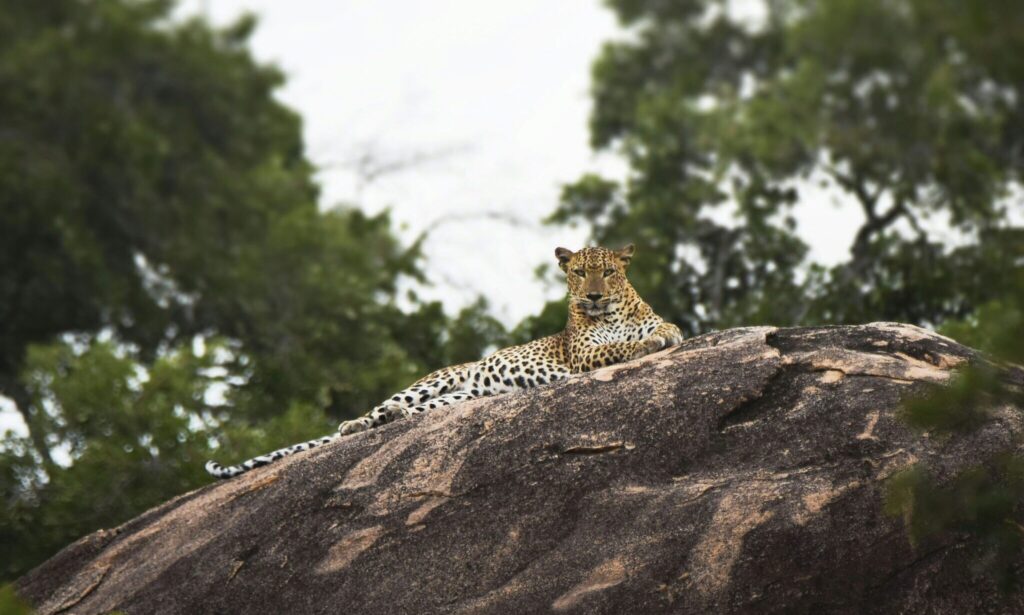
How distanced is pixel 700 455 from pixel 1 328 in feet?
89.9

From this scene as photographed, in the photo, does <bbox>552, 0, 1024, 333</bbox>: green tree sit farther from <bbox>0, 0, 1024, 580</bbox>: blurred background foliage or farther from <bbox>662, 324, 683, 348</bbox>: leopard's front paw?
<bbox>662, 324, 683, 348</bbox>: leopard's front paw

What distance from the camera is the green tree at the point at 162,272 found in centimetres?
1989

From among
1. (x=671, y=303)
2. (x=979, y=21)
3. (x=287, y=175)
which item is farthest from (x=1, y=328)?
(x=979, y=21)

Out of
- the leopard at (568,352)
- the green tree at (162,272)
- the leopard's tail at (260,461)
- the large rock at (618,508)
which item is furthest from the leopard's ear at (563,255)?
the green tree at (162,272)

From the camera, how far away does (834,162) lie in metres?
32.9

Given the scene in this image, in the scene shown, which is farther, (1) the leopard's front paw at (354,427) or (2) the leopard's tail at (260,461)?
(1) the leopard's front paw at (354,427)

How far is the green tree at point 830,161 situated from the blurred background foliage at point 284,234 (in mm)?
83

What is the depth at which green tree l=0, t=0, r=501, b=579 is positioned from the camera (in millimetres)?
19891

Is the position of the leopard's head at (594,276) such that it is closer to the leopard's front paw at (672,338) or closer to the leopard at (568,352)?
the leopard at (568,352)

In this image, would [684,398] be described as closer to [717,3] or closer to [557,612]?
[557,612]

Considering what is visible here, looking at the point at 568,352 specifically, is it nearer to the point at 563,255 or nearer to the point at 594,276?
the point at 594,276

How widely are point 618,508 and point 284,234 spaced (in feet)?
74.5

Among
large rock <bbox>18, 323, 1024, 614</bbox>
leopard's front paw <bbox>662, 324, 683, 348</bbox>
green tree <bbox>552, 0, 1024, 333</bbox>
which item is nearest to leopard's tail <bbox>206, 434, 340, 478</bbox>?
large rock <bbox>18, 323, 1024, 614</bbox>

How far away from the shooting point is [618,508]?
460 inches
